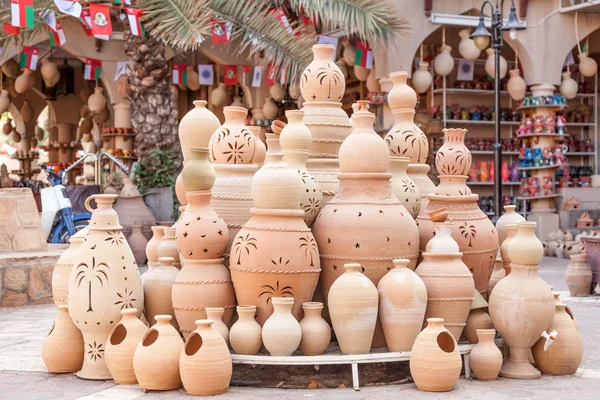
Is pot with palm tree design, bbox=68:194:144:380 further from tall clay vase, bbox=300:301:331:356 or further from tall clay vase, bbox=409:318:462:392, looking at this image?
tall clay vase, bbox=409:318:462:392

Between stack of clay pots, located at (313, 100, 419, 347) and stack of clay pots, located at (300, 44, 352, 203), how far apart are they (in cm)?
49

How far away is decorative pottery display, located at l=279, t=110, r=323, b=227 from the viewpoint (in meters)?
4.65

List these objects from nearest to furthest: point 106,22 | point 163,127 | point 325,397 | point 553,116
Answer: point 325,397
point 106,22
point 163,127
point 553,116

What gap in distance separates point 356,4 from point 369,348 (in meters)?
7.86

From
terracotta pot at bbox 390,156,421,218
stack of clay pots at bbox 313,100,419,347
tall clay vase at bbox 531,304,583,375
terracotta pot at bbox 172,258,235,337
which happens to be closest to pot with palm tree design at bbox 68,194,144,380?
terracotta pot at bbox 172,258,235,337

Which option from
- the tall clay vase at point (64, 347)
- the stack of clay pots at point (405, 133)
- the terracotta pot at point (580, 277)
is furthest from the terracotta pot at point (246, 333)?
the terracotta pot at point (580, 277)

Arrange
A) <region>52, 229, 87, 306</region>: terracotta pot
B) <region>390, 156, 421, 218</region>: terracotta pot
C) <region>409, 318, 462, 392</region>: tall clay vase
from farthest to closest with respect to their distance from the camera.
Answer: <region>390, 156, 421, 218</region>: terracotta pot, <region>52, 229, 87, 306</region>: terracotta pot, <region>409, 318, 462, 392</region>: tall clay vase

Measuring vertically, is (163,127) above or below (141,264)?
above

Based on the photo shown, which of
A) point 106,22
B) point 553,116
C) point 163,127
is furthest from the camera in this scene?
point 553,116

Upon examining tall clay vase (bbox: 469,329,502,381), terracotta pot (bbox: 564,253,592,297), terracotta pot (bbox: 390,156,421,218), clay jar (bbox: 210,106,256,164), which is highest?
clay jar (bbox: 210,106,256,164)

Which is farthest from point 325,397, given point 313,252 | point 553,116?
point 553,116

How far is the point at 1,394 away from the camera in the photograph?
4.07 metres

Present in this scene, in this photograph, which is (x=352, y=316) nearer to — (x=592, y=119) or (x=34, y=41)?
(x=34, y=41)

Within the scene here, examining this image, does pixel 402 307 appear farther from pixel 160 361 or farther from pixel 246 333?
pixel 160 361
